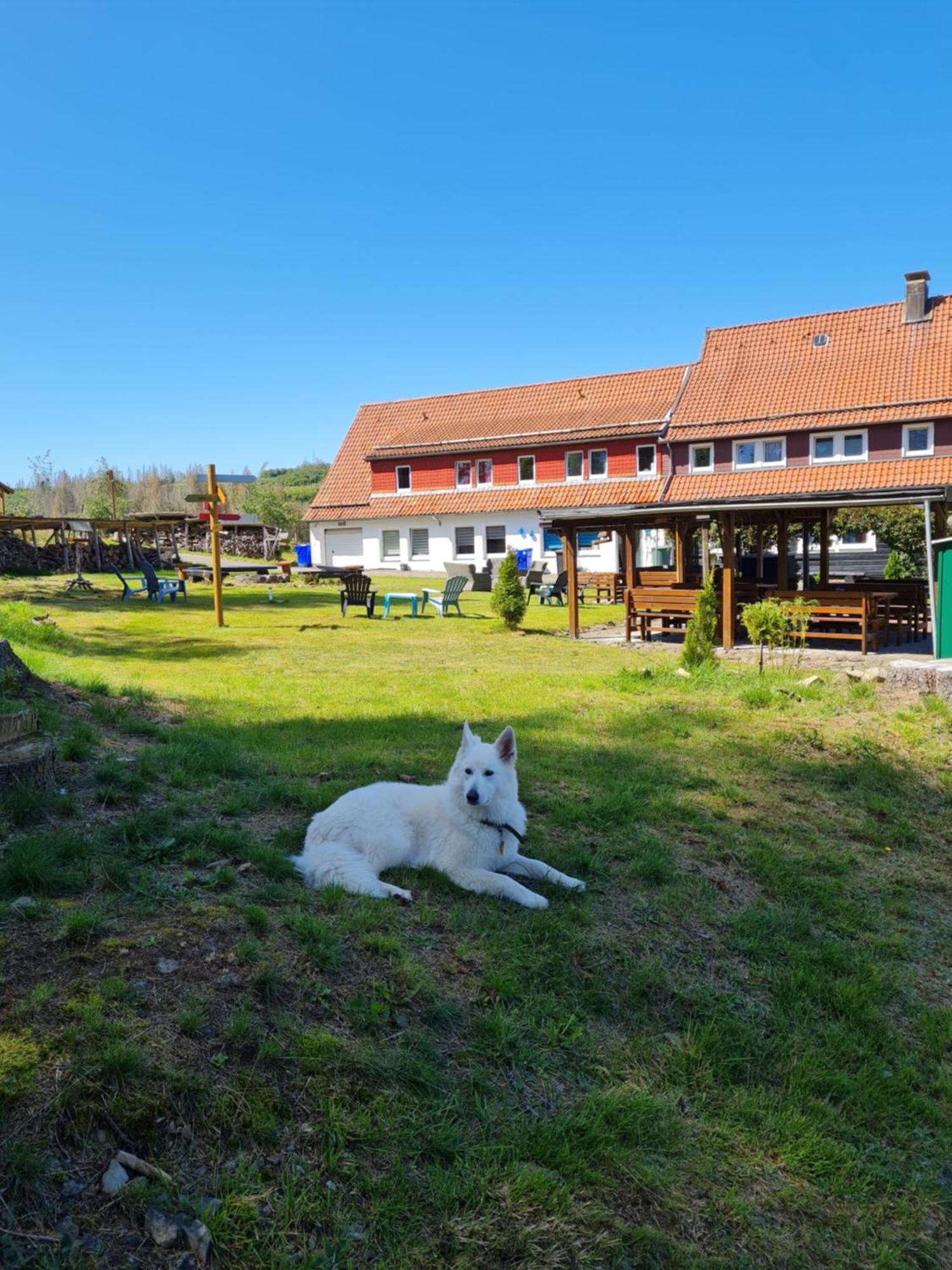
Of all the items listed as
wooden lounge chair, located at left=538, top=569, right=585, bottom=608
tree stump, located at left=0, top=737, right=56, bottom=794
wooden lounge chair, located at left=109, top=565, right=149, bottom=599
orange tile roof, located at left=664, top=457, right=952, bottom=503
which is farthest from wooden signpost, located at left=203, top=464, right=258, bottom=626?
orange tile roof, located at left=664, top=457, right=952, bottom=503

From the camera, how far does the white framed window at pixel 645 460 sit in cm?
3853

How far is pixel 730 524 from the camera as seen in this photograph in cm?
1798

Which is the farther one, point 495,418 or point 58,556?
point 495,418

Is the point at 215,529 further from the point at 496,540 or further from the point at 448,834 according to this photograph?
the point at 496,540

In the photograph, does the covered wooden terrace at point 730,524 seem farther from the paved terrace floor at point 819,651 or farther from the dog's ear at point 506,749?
the dog's ear at point 506,749

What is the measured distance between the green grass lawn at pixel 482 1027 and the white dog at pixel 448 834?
173 millimetres

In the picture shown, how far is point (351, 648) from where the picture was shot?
646 inches

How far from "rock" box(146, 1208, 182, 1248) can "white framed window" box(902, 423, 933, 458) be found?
32588 mm

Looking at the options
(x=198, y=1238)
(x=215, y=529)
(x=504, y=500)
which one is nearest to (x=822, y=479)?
(x=504, y=500)

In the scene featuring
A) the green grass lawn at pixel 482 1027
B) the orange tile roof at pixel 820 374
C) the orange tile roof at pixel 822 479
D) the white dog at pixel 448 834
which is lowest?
the green grass lawn at pixel 482 1027

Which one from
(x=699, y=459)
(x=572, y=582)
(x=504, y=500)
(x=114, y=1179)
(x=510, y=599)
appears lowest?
(x=114, y=1179)

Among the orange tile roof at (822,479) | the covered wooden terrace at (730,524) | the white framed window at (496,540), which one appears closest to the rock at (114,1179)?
the covered wooden terrace at (730,524)

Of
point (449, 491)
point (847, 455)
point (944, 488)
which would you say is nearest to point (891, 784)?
point (944, 488)

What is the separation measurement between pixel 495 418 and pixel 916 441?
20683 mm
